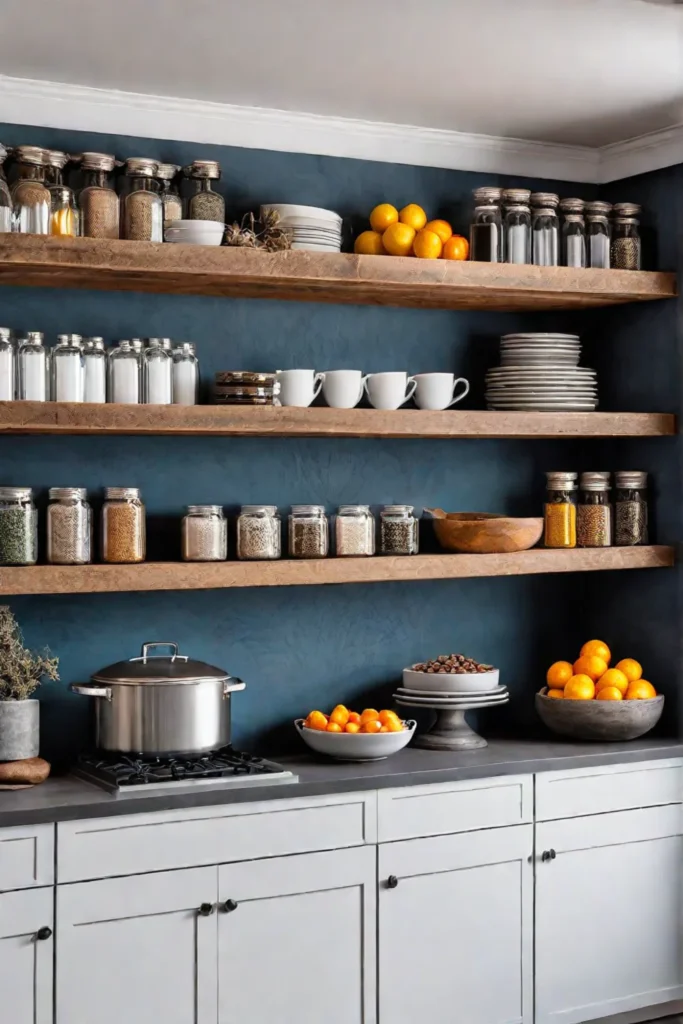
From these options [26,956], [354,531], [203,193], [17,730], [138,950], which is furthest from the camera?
[354,531]

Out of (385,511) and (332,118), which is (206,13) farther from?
(385,511)

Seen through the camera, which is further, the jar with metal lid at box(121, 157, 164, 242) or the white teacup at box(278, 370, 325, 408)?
the white teacup at box(278, 370, 325, 408)

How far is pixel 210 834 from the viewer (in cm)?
341

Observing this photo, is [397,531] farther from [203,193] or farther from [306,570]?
[203,193]

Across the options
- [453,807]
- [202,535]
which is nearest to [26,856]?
[202,535]

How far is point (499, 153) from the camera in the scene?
434cm

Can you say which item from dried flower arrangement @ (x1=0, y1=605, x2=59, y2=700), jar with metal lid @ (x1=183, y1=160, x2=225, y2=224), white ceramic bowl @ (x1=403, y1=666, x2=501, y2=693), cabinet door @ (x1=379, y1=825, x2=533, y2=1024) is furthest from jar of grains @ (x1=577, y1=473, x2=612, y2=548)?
dried flower arrangement @ (x1=0, y1=605, x2=59, y2=700)

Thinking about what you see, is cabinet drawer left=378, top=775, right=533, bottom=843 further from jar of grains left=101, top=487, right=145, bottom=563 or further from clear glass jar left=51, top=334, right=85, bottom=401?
clear glass jar left=51, top=334, right=85, bottom=401

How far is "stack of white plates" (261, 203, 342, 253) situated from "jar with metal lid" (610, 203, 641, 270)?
0.96 metres

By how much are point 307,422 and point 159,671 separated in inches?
32.2

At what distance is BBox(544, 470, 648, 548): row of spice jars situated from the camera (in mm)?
4238

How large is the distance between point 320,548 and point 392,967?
47.2 inches

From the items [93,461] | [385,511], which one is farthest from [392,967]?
[93,461]

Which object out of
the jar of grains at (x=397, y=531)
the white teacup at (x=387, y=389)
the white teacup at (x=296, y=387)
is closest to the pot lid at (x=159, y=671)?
the jar of grains at (x=397, y=531)
